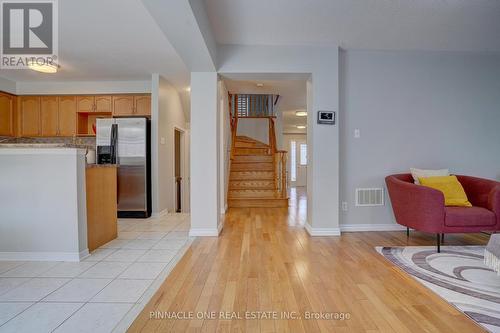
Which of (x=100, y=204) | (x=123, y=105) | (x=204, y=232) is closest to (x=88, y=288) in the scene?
(x=100, y=204)

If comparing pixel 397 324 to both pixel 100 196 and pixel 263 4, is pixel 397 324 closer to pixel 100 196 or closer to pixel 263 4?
pixel 263 4

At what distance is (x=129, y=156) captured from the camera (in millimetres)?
4625

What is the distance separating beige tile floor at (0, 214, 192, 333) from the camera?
5.35 feet

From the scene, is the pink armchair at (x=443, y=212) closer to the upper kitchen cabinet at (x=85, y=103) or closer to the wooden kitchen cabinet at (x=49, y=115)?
the upper kitchen cabinet at (x=85, y=103)

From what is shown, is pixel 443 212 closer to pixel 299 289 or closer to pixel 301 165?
pixel 299 289

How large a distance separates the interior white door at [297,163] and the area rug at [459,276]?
7.96 m

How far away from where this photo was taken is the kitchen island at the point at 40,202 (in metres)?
2.57

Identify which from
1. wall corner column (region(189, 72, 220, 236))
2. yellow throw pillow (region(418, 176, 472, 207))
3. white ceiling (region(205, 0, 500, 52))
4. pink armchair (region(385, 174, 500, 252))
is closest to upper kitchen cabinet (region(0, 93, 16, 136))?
wall corner column (region(189, 72, 220, 236))

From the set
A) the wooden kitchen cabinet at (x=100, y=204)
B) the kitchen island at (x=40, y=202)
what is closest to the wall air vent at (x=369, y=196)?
the wooden kitchen cabinet at (x=100, y=204)

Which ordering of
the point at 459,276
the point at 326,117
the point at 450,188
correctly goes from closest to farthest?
the point at 459,276 < the point at 450,188 < the point at 326,117

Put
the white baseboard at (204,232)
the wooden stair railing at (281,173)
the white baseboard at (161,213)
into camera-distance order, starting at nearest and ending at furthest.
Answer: the white baseboard at (204,232), the white baseboard at (161,213), the wooden stair railing at (281,173)

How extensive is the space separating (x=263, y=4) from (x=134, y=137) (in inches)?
125

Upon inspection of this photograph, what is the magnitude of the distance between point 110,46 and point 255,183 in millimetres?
3808

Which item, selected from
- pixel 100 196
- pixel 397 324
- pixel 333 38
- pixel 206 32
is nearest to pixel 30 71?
pixel 100 196
